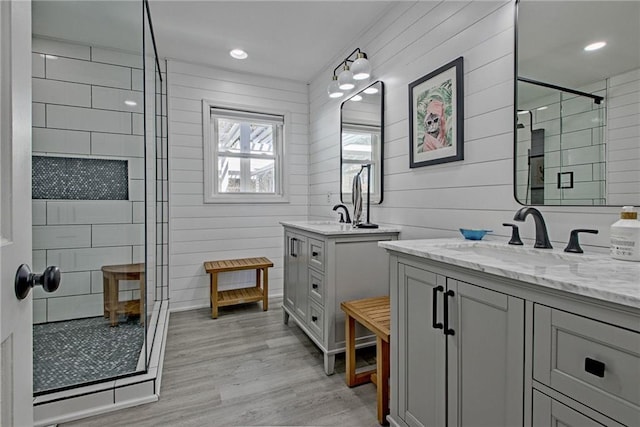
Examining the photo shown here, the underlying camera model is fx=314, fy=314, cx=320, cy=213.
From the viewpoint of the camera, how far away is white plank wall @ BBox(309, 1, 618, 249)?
152cm

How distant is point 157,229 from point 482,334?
9.42ft

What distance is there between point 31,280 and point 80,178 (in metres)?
2.23

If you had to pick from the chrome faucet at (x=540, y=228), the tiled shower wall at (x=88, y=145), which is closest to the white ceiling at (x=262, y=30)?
the tiled shower wall at (x=88, y=145)

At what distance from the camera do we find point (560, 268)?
3.15 feet

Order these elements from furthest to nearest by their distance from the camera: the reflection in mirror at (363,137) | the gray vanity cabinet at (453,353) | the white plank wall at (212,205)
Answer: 1. the white plank wall at (212,205)
2. the reflection in mirror at (363,137)
3. the gray vanity cabinet at (453,353)

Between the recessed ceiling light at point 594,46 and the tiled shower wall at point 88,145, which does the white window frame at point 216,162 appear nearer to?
the tiled shower wall at point 88,145

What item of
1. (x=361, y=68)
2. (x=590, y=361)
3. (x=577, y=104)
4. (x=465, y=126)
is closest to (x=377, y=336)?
(x=590, y=361)

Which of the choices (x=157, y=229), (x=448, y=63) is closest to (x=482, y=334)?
(x=448, y=63)

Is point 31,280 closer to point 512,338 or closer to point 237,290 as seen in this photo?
point 512,338

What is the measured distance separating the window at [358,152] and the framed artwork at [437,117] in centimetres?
43

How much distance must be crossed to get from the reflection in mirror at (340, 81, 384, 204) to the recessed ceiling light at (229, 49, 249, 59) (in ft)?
3.71

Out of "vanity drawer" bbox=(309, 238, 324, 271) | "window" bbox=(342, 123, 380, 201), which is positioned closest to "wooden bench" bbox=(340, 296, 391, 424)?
"vanity drawer" bbox=(309, 238, 324, 271)

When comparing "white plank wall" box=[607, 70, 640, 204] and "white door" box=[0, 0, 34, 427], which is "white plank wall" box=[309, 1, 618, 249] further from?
"white door" box=[0, 0, 34, 427]

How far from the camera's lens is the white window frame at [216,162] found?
3408mm
